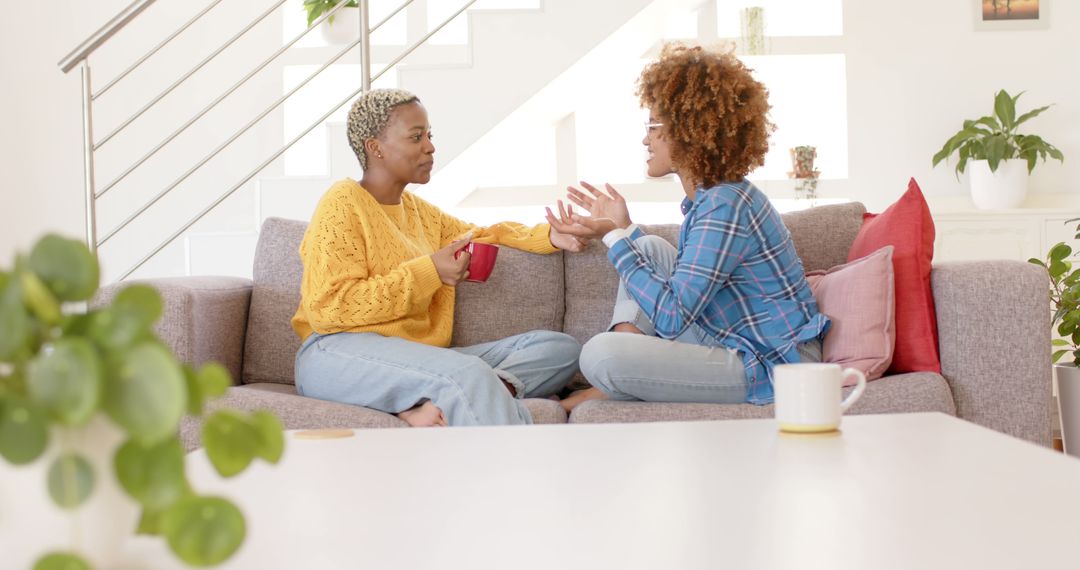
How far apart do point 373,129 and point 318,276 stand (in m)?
0.45

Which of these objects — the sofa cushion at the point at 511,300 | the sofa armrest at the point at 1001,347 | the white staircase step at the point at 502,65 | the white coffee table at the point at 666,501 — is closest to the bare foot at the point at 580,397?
the sofa cushion at the point at 511,300

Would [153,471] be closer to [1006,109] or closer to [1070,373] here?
[1070,373]

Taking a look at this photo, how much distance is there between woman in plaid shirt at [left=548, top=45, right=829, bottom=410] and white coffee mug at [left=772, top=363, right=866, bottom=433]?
3.21ft

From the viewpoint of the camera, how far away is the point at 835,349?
2242 millimetres

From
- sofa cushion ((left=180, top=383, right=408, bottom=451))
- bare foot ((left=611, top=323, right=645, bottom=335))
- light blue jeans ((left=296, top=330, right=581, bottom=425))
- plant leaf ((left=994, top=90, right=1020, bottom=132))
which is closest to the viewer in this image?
sofa cushion ((left=180, top=383, right=408, bottom=451))

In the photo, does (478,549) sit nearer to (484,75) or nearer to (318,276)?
(318,276)

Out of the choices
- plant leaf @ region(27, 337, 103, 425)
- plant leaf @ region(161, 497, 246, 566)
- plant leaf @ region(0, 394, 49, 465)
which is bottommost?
plant leaf @ region(161, 497, 246, 566)

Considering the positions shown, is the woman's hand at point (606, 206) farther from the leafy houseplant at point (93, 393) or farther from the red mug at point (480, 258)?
the leafy houseplant at point (93, 393)

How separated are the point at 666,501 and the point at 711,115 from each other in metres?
1.58

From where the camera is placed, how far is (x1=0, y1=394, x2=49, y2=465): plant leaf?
384mm

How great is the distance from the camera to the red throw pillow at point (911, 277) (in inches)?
87.4

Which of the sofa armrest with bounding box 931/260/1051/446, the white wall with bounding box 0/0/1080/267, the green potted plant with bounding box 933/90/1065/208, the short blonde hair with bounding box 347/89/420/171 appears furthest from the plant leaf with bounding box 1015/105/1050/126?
the short blonde hair with bounding box 347/89/420/171

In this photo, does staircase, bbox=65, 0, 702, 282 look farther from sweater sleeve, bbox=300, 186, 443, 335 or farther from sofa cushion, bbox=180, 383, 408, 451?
sofa cushion, bbox=180, 383, 408, 451

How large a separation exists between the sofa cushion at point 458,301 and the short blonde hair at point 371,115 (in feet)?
0.79
